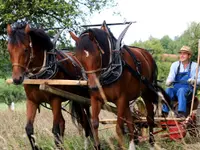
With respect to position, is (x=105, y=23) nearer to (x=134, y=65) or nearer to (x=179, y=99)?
(x=134, y=65)

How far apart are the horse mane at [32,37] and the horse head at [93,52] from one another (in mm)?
484

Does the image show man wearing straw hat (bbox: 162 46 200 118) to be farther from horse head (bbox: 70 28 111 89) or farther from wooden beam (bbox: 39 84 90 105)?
horse head (bbox: 70 28 111 89)

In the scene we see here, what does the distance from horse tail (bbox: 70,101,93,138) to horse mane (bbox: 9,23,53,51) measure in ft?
5.49

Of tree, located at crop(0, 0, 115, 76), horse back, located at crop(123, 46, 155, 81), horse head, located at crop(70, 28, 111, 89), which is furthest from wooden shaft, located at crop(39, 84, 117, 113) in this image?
tree, located at crop(0, 0, 115, 76)

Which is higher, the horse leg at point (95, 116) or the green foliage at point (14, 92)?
the horse leg at point (95, 116)

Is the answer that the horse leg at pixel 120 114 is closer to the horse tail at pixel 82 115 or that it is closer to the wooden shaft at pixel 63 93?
the wooden shaft at pixel 63 93

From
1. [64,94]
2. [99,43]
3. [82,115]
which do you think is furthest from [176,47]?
[99,43]

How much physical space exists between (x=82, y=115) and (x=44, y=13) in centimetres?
1025

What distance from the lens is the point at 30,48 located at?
228 inches

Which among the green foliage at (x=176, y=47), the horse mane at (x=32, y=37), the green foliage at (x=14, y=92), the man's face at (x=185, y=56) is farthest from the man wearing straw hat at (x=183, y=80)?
the green foliage at (x=14, y=92)

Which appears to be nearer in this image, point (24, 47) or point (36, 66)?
point (24, 47)

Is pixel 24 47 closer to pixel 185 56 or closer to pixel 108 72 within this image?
pixel 108 72

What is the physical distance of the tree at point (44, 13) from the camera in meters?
15.3

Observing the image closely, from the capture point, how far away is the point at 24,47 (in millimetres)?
5648
